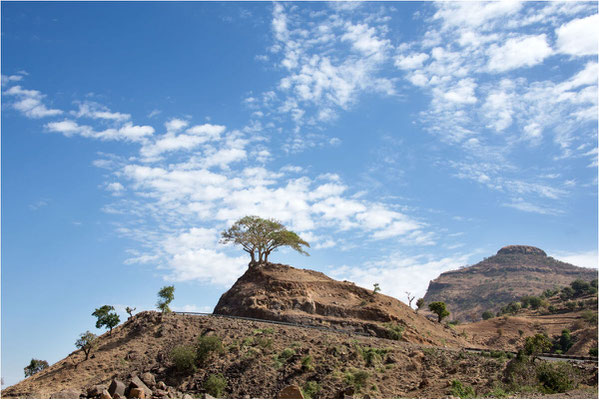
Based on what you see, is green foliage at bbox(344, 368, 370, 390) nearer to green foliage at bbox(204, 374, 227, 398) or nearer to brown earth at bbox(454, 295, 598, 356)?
green foliage at bbox(204, 374, 227, 398)

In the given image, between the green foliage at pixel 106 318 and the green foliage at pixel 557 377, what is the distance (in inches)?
1206

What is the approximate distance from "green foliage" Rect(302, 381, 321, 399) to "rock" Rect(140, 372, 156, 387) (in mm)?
9220

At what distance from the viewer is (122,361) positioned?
A: 32.0m

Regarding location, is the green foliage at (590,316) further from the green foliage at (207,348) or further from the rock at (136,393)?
the rock at (136,393)

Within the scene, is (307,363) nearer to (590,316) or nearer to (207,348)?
(207,348)

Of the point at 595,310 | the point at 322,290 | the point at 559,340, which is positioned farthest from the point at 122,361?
the point at 595,310

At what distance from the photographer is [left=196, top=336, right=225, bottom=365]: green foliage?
102 feet

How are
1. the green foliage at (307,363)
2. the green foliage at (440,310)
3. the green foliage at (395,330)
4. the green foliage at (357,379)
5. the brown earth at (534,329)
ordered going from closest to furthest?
the green foliage at (357,379), the green foliage at (307,363), the green foliage at (395,330), the brown earth at (534,329), the green foliage at (440,310)

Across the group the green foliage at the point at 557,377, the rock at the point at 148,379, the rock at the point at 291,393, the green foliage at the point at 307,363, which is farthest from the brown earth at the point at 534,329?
the rock at the point at 148,379

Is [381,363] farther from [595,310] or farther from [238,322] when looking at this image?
[595,310]

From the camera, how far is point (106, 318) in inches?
1438

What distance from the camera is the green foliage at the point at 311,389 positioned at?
26.3 meters

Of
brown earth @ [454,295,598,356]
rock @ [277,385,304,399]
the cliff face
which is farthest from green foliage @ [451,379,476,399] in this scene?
brown earth @ [454,295,598,356]

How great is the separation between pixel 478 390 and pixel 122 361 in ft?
76.8
